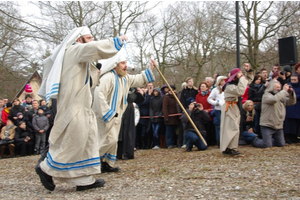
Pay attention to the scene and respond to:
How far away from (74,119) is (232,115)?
150 inches

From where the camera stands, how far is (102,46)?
4.73 metres

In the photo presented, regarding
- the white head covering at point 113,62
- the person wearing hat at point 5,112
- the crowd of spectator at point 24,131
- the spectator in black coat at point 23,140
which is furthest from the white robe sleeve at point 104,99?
the person wearing hat at point 5,112

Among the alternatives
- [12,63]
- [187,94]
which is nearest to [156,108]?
[187,94]


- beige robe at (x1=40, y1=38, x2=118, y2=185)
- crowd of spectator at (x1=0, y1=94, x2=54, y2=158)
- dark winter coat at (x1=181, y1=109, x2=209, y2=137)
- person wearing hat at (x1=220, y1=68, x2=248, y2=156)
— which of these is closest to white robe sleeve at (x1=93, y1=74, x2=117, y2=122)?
beige robe at (x1=40, y1=38, x2=118, y2=185)

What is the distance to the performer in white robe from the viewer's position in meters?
6.38

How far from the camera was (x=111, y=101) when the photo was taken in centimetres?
667

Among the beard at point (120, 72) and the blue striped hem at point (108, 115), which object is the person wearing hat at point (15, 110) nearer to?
the beard at point (120, 72)

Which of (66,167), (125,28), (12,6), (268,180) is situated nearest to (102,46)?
(66,167)

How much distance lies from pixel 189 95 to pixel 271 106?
9.16 feet

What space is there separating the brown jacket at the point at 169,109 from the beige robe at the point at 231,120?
345 cm

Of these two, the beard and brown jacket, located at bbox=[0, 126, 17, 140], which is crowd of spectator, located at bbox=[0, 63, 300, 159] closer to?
brown jacket, located at bbox=[0, 126, 17, 140]

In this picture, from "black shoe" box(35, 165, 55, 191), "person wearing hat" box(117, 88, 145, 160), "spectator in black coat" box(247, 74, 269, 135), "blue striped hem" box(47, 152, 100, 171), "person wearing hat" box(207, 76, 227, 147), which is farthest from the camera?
"person wearing hat" box(207, 76, 227, 147)

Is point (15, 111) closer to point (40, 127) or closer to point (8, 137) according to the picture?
point (8, 137)

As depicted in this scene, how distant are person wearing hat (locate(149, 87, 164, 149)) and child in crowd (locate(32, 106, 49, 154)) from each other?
11.2 ft
